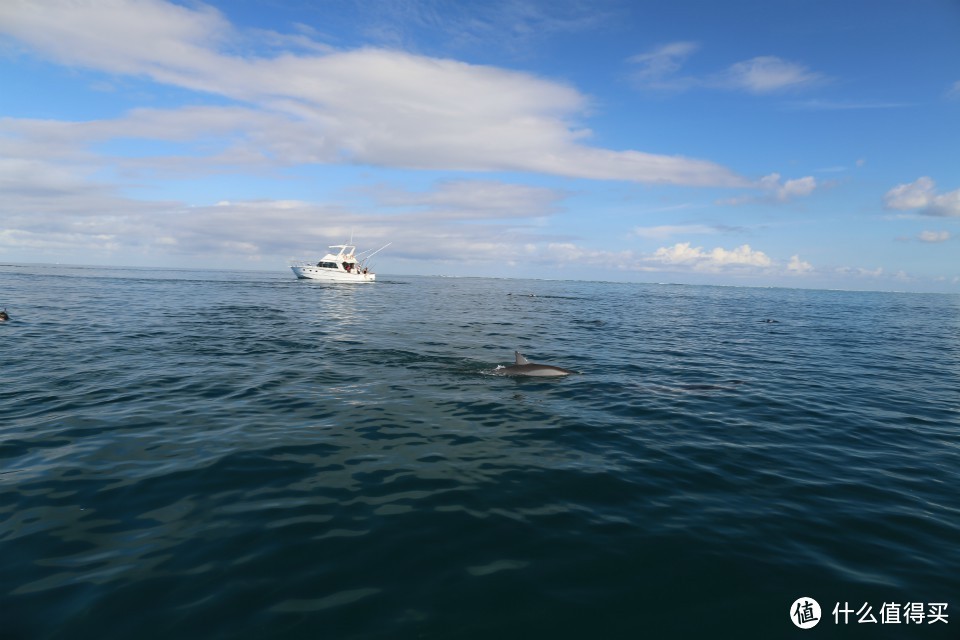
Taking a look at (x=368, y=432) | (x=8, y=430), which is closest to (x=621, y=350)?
(x=368, y=432)

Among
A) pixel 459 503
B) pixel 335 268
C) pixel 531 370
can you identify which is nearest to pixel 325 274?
pixel 335 268

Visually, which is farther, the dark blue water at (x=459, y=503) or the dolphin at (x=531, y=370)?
the dolphin at (x=531, y=370)

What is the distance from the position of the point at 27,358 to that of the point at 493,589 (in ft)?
69.5

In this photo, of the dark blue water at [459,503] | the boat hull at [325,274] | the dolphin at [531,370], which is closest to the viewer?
the dark blue water at [459,503]

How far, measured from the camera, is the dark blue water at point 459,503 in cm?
504

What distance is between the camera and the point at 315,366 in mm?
18344

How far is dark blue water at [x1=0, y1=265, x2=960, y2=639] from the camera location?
16.5 ft

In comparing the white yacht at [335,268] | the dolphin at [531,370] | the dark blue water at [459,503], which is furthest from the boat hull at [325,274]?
the dolphin at [531,370]

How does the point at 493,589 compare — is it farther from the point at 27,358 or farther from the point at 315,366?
the point at 27,358

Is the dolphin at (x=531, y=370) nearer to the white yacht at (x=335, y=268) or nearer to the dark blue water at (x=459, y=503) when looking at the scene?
the dark blue water at (x=459, y=503)

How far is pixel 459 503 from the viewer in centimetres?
748

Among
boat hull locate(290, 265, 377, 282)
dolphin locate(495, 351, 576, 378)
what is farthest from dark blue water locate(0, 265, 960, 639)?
boat hull locate(290, 265, 377, 282)

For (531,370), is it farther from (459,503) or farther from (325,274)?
(325,274)

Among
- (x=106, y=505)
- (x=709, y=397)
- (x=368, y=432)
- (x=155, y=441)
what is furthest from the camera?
(x=709, y=397)
